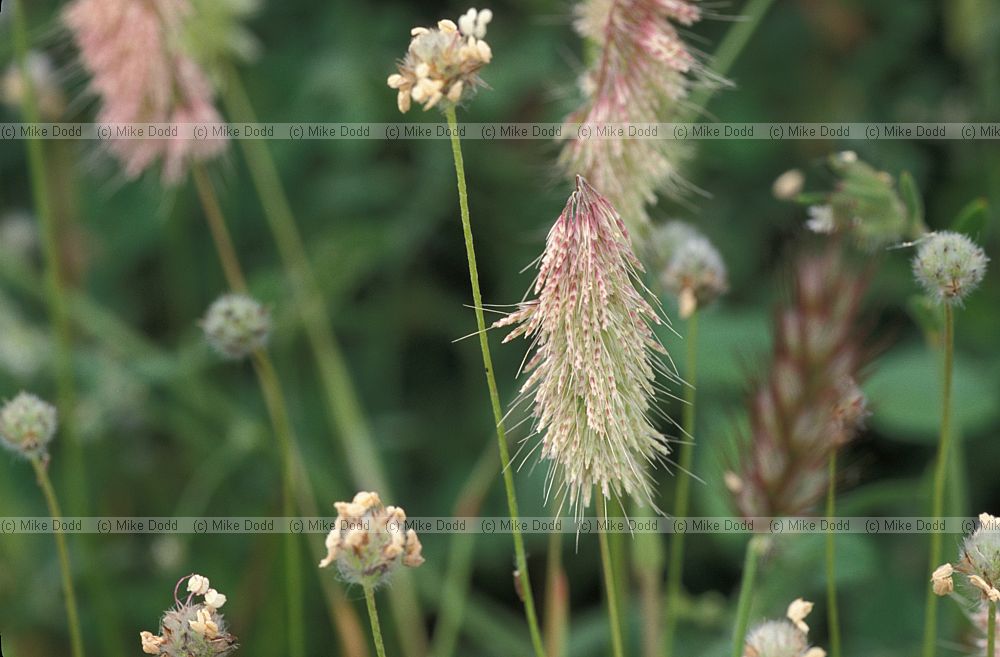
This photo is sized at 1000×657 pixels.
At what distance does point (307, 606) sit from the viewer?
1.86 metres

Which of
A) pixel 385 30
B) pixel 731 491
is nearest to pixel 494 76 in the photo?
pixel 385 30

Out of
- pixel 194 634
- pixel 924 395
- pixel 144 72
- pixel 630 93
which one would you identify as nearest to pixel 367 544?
pixel 194 634

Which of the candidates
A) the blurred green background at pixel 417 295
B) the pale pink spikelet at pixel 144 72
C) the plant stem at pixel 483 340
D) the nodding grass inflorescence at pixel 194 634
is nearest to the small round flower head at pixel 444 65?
the plant stem at pixel 483 340

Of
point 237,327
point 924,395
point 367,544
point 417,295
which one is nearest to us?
point 367,544

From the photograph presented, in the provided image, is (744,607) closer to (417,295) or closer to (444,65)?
(444,65)

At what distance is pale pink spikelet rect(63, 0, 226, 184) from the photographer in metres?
1.40

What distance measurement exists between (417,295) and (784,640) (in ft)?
4.77

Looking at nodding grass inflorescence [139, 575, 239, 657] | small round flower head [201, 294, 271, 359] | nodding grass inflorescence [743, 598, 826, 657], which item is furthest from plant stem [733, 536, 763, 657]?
small round flower head [201, 294, 271, 359]

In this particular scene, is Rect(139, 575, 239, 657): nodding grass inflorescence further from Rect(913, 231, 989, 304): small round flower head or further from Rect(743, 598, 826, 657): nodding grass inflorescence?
Rect(913, 231, 989, 304): small round flower head

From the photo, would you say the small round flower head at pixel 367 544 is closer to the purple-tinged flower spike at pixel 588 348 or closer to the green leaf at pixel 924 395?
the purple-tinged flower spike at pixel 588 348

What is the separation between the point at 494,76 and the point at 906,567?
108 cm

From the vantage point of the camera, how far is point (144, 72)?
1412 millimetres

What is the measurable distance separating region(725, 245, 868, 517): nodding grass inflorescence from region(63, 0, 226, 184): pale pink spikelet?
2.74ft

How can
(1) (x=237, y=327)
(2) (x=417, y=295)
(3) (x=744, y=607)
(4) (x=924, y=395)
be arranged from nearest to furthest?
(3) (x=744, y=607) → (1) (x=237, y=327) → (4) (x=924, y=395) → (2) (x=417, y=295)
